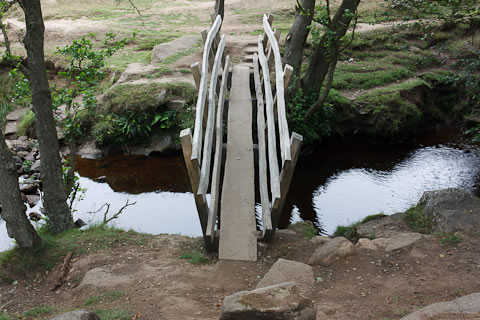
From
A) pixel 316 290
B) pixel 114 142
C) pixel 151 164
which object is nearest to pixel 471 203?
pixel 316 290

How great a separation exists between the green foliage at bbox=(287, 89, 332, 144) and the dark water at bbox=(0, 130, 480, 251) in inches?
22.0

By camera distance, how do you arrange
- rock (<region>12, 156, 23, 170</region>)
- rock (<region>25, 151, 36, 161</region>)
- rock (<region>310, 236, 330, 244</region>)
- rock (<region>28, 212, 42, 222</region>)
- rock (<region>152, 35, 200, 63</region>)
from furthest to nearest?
rock (<region>152, 35, 200, 63</region>), rock (<region>25, 151, 36, 161</region>), rock (<region>12, 156, 23, 170</region>), rock (<region>28, 212, 42, 222</region>), rock (<region>310, 236, 330, 244</region>)

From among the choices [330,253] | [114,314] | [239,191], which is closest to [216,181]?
[239,191]

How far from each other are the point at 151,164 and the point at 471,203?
7350mm

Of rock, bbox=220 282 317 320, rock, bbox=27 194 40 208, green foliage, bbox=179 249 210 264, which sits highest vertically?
rock, bbox=220 282 317 320

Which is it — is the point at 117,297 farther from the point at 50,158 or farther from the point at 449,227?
the point at 449,227

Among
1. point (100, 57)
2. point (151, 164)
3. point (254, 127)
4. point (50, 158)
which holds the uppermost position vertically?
point (100, 57)

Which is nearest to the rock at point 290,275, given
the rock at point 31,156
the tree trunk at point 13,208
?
the tree trunk at point 13,208

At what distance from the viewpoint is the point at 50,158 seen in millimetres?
6691

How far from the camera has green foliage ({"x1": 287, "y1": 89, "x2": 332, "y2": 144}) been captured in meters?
11.3

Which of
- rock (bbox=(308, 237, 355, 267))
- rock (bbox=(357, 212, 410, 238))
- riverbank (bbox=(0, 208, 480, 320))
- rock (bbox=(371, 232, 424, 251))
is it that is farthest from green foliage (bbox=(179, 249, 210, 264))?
rock (bbox=(357, 212, 410, 238))

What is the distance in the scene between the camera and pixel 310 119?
11.6 metres

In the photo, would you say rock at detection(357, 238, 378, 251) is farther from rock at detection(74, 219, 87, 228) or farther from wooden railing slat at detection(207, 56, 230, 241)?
rock at detection(74, 219, 87, 228)

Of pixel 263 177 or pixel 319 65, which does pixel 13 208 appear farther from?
pixel 319 65
